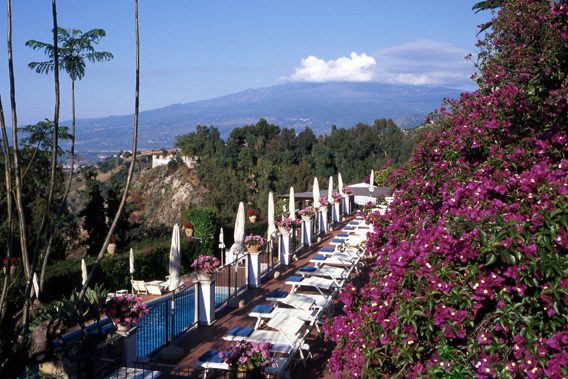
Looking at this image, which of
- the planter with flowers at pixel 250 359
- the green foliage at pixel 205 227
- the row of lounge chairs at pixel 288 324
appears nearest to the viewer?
the planter with flowers at pixel 250 359

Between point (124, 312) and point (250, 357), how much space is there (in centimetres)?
195

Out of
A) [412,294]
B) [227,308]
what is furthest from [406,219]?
[227,308]

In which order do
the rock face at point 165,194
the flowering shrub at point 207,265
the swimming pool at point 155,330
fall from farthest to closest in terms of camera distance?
the rock face at point 165,194, the flowering shrub at point 207,265, the swimming pool at point 155,330

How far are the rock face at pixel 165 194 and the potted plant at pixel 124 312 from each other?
43.8m

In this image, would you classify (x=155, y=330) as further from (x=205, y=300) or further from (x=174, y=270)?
(x=174, y=270)

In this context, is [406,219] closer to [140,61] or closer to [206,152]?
[140,61]

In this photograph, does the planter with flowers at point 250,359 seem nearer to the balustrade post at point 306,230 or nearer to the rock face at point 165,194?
the balustrade post at point 306,230

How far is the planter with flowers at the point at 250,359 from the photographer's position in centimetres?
600

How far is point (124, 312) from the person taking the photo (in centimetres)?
675

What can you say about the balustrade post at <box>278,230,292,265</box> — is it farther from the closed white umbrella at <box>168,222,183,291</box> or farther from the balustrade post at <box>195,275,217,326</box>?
the balustrade post at <box>195,275,217,326</box>

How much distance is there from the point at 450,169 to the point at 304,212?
1087 cm

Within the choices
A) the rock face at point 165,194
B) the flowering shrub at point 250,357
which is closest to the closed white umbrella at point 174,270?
the flowering shrub at point 250,357

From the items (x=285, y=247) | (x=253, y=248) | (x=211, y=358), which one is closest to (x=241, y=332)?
(x=211, y=358)

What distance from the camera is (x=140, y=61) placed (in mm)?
4258
